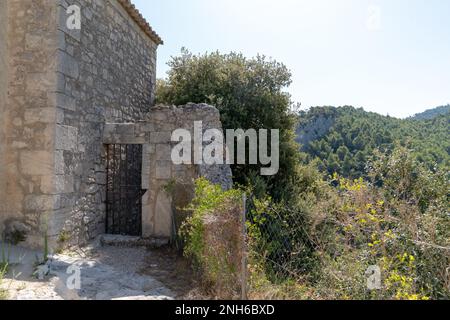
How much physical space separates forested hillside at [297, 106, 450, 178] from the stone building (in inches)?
727

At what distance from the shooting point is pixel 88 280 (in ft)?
13.0

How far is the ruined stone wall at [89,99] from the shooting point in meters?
4.76

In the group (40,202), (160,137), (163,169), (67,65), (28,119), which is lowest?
(40,202)

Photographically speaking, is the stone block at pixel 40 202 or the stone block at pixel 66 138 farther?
the stone block at pixel 66 138

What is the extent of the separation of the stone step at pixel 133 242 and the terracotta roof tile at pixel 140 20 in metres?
4.51

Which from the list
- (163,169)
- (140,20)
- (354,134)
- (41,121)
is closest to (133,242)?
(163,169)

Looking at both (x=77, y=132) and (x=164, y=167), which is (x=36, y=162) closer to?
(x=77, y=132)

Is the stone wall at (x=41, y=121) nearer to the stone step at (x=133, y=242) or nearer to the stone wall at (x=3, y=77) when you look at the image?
the stone wall at (x=3, y=77)

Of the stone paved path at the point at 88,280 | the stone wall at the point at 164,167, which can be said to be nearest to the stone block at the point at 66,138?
the stone wall at the point at 164,167

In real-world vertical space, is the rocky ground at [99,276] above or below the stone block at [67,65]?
below

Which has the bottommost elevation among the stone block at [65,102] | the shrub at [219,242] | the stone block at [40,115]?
the shrub at [219,242]

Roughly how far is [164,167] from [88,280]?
7.35 ft
